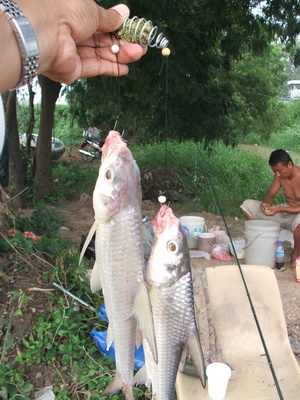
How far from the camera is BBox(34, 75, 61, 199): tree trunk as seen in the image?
9492mm

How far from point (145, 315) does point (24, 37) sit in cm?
112

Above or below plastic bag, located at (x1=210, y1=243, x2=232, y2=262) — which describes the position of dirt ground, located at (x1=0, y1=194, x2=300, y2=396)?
above

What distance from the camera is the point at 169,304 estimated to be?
185 centimetres

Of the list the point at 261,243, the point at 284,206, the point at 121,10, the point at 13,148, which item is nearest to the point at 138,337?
the point at 121,10

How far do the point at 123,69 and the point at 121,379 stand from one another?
157 centimetres

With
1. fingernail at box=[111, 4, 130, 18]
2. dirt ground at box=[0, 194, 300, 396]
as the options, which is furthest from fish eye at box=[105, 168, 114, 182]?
dirt ground at box=[0, 194, 300, 396]

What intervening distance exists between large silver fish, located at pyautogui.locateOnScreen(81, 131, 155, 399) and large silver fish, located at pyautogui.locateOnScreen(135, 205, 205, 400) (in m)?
0.08

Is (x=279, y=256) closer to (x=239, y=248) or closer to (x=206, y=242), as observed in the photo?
(x=239, y=248)

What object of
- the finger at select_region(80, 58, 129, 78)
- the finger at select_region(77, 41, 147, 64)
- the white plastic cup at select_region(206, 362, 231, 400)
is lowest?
the white plastic cup at select_region(206, 362, 231, 400)

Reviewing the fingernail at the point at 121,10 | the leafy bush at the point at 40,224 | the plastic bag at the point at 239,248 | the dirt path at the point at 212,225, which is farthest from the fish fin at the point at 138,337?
the plastic bag at the point at 239,248

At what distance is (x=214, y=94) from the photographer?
899 centimetres

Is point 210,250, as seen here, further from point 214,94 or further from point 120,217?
point 120,217

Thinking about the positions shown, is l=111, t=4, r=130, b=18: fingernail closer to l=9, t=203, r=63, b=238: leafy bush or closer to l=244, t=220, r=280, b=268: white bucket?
l=9, t=203, r=63, b=238: leafy bush

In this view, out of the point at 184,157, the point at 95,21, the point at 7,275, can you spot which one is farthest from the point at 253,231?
the point at 184,157
